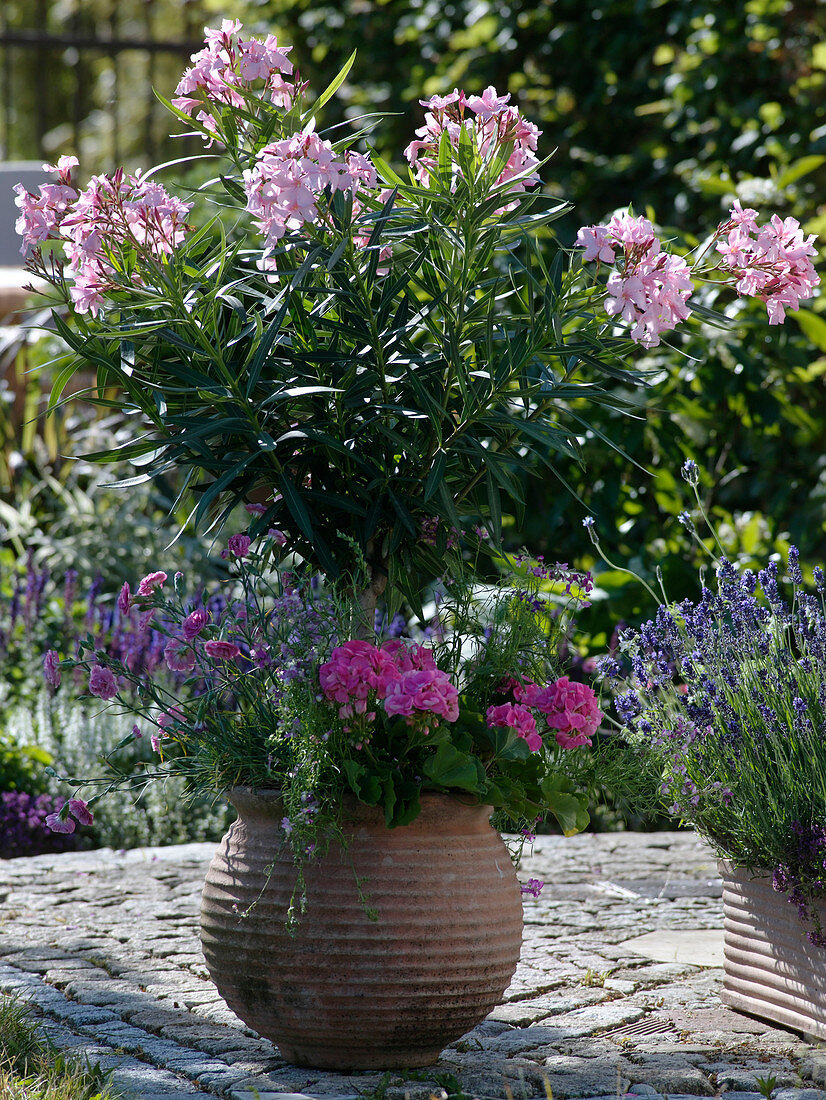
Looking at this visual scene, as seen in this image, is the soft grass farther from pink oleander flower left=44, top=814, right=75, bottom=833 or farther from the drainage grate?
the drainage grate

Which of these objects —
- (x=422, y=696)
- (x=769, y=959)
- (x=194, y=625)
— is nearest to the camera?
(x=422, y=696)

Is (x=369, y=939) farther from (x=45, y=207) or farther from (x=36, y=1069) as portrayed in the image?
(x=45, y=207)

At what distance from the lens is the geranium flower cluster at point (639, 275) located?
2.25 m

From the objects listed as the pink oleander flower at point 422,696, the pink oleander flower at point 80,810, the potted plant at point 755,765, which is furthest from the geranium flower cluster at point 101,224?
the potted plant at point 755,765

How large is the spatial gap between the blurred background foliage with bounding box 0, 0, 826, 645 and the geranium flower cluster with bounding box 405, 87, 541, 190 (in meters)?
2.06

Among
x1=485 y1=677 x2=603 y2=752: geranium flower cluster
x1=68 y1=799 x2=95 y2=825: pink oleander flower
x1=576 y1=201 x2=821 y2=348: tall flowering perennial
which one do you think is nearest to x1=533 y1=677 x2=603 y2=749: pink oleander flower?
x1=485 y1=677 x2=603 y2=752: geranium flower cluster

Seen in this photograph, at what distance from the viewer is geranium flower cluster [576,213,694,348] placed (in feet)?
7.38

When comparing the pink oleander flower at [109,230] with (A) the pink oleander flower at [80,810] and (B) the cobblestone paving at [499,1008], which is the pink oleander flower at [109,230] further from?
(B) the cobblestone paving at [499,1008]

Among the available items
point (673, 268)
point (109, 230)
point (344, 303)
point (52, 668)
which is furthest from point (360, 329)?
point (52, 668)

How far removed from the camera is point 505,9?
691 centimetres

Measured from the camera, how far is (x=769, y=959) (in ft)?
8.66

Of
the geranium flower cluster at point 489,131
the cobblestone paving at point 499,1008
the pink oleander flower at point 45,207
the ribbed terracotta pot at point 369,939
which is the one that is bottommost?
the cobblestone paving at point 499,1008

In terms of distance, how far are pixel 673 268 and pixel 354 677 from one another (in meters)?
0.95

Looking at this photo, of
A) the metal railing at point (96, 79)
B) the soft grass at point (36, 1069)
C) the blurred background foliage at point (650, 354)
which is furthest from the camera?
the metal railing at point (96, 79)
